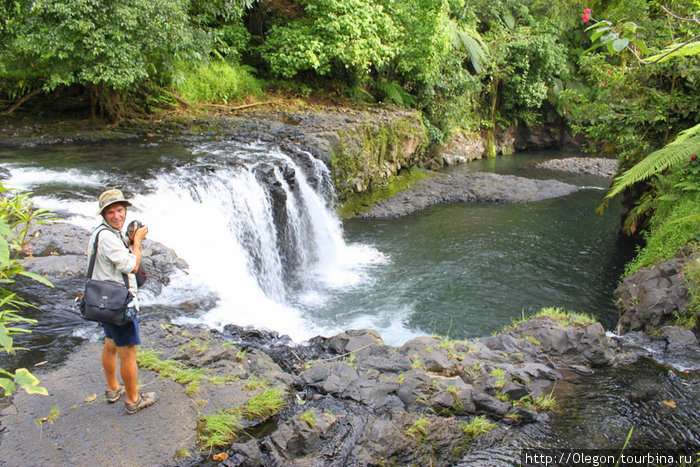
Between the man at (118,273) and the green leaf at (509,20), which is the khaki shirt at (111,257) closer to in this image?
the man at (118,273)

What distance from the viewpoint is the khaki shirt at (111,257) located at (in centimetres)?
363

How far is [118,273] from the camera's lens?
3734 millimetres

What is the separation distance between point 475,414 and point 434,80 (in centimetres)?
1733

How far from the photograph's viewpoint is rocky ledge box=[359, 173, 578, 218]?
48.8 ft

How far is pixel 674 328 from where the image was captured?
637cm

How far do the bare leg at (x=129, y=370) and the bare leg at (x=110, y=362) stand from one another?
75 mm

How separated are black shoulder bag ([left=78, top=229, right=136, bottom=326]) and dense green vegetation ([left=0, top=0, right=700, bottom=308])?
11.8 ft

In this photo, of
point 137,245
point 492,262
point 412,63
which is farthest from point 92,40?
point 412,63

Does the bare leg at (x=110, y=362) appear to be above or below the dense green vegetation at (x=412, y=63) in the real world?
below

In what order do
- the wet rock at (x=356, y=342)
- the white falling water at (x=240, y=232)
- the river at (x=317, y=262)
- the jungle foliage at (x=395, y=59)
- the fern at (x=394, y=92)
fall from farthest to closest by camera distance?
the fern at (x=394, y=92)
the jungle foliage at (x=395, y=59)
the white falling water at (x=240, y=232)
the wet rock at (x=356, y=342)
the river at (x=317, y=262)

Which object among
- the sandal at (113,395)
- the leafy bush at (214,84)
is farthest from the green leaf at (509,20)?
the sandal at (113,395)

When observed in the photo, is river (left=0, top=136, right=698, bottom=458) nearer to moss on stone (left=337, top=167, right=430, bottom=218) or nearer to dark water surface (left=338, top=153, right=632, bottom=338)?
dark water surface (left=338, top=153, right=632, bottom=338)

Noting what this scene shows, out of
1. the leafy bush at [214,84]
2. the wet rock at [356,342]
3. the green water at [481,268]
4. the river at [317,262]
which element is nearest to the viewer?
the river at [317,262]

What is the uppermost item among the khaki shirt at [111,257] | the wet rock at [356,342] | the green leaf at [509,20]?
the green leaf at [509,20]
